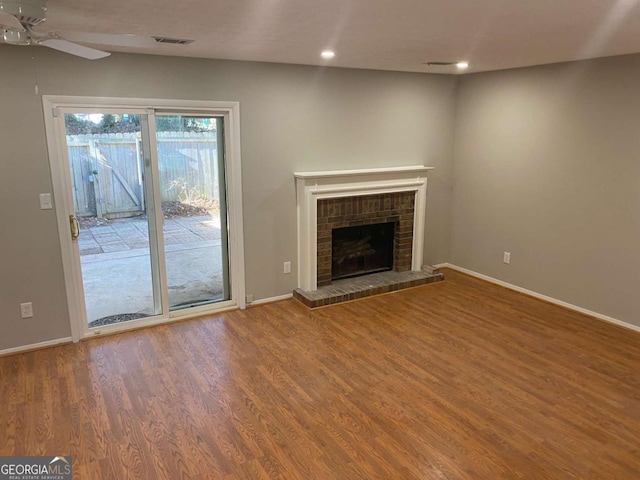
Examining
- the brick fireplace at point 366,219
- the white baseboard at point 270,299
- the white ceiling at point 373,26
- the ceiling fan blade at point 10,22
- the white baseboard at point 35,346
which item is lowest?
the white baseboard at point 35,346

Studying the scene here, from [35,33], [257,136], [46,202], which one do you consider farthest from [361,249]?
[35,33]

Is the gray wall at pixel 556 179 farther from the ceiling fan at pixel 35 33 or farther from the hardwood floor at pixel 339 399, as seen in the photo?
the ceiling fan at pixel 35 33

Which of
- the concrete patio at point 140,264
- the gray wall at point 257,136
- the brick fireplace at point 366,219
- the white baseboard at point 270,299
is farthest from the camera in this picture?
the brick fireplace at point 366,219

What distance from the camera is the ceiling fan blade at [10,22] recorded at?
6.24 feet

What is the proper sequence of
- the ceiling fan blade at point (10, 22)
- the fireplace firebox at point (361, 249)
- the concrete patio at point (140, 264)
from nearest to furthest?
the ceiling fan blade at point (10, 22) → the concrete patio at point (140, 264) → the fireplace firebox at point (361, 249)

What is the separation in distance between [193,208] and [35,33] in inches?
91.4

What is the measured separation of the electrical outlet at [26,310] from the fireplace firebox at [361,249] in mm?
2868

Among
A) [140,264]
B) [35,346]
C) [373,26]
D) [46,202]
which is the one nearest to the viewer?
[373,26]

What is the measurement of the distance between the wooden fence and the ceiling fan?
158cm

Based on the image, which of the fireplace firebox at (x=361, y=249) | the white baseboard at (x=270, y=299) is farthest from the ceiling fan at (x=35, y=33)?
the fireplace firebox at (x=361, y=249)

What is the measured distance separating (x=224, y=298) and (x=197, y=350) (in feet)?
3.17

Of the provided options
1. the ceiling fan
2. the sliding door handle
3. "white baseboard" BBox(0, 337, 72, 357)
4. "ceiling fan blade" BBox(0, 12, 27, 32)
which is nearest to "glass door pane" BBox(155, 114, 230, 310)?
the sliding door handle

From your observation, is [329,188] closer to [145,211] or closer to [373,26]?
[145,211]

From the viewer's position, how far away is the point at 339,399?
3066 millimetres
